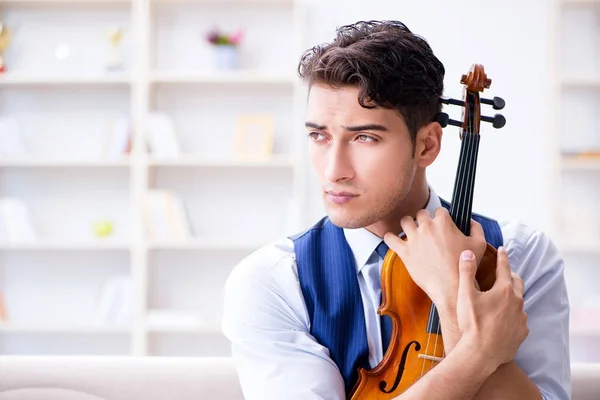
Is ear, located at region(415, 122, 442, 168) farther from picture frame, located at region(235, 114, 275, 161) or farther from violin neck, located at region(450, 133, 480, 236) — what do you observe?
picture frame, located at region(235, 114, 275, 161)

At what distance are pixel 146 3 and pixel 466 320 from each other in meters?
3.14

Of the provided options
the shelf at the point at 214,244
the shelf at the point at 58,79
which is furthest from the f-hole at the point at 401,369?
the shelf at the point at 58,79

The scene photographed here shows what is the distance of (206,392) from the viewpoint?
65.2 inches

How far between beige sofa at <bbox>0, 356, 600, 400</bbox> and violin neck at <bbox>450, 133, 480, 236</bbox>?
24.6 inches

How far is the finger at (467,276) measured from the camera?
45.1 inches

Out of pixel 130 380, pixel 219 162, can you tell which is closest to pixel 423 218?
pixel 130 380

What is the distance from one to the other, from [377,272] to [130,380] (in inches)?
24.7

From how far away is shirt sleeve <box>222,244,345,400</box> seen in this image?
4.11 ft

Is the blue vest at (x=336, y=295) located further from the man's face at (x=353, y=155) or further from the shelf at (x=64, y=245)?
the shelf at (x=64, y=245)

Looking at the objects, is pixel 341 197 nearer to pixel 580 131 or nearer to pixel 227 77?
pixel 227 77

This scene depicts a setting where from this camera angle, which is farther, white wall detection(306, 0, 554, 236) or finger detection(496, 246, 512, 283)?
white wall detection(306, 0, 554, 236)

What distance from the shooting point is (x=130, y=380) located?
5.48 ft

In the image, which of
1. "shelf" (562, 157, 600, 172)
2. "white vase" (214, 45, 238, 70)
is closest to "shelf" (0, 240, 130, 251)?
"white vase" (214, 45, 238, 70)

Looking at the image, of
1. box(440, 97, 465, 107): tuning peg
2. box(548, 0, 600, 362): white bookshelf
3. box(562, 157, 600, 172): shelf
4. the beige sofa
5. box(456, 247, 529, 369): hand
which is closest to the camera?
box(456, 247, 529, 369): hand
